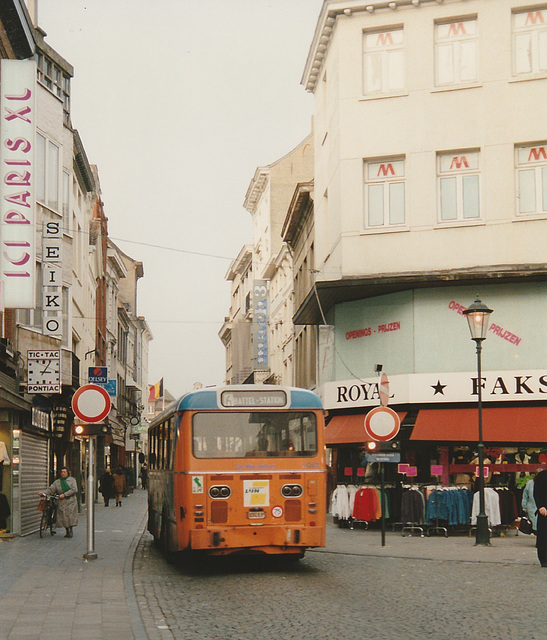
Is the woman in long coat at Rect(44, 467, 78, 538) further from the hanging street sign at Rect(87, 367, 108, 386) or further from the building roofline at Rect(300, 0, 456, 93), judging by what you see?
the building roofline at Rect(300, 0, 456, 93)

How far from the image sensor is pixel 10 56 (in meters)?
25.1

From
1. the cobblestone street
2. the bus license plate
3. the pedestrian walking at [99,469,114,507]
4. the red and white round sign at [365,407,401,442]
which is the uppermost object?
the red and white round sign at [365,407,401,442]

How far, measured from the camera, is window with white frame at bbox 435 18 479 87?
28438 mm

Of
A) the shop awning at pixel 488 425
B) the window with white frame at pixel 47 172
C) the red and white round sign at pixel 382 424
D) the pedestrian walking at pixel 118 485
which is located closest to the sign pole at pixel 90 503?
the red and white round sign at pixel 382 424

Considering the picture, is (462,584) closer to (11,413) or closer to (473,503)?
(473,503)

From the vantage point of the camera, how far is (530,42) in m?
28.1

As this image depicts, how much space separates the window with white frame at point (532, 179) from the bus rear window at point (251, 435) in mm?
13070

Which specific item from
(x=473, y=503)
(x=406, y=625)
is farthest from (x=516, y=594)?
(x=473, y=503)

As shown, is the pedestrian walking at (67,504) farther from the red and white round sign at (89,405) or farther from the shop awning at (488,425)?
the shop awning at (488,425)

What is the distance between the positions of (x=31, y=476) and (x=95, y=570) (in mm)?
10840

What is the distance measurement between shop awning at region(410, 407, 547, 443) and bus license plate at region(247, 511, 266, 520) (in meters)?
10.5

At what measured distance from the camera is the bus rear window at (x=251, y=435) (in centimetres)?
1656

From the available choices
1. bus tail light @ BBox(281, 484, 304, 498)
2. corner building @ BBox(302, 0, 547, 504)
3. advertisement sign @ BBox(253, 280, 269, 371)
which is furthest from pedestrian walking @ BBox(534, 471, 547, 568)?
advertisement sign @ BBox(253, 280, 269, 371)

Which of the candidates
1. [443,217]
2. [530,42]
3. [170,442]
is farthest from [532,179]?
[170,442]
